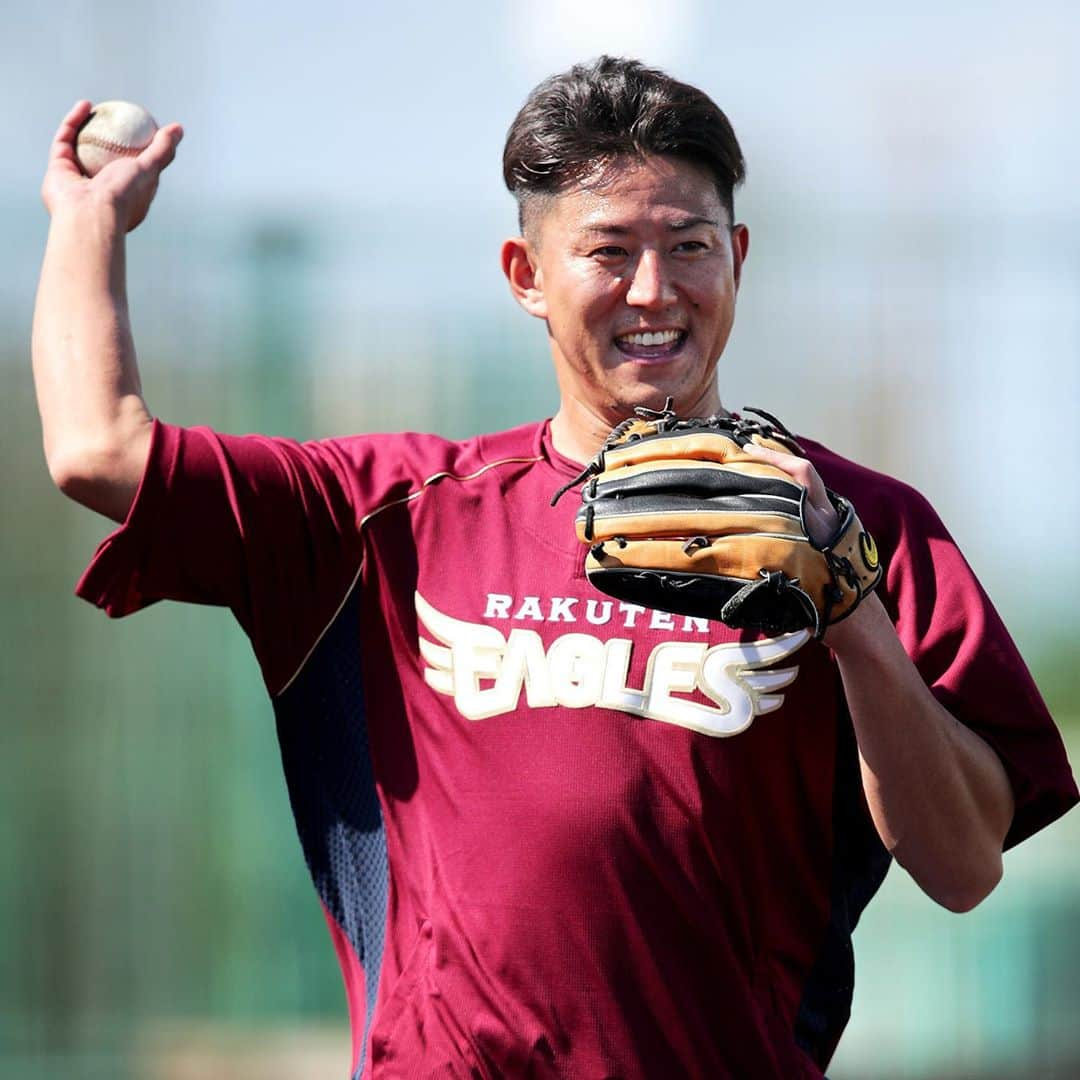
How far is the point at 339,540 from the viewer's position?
2426mm

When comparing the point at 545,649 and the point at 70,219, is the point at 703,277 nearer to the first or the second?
the point at 545,649

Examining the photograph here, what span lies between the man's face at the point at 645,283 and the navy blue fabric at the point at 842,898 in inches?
21.7

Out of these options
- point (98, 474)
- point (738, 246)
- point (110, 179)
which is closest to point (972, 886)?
point (738, 246)

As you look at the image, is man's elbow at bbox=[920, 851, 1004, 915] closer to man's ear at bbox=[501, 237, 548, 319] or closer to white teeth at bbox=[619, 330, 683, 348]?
white teeth at bbox=[619, 330, 683, 348]

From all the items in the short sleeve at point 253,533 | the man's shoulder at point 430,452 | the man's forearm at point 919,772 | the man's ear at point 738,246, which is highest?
the man's ear at point 738,246

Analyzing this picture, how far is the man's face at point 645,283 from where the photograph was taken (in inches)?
93.4

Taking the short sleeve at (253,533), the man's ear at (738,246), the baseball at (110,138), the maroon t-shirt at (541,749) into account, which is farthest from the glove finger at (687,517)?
the baseball at (110,138)

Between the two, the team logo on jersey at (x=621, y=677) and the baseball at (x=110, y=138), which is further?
the baseball at (x=110, y=138)

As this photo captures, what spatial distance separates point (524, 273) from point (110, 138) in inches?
26.5

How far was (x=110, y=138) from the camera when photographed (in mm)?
2586

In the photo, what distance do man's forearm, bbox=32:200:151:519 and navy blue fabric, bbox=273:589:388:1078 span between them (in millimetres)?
377

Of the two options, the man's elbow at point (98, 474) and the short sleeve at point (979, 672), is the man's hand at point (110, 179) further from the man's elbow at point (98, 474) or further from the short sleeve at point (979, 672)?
the short sleeve at point (979, 672)

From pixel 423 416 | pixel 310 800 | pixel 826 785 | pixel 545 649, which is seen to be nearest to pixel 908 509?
pixel 826 785

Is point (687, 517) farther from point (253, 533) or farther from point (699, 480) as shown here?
point (253, 533)
